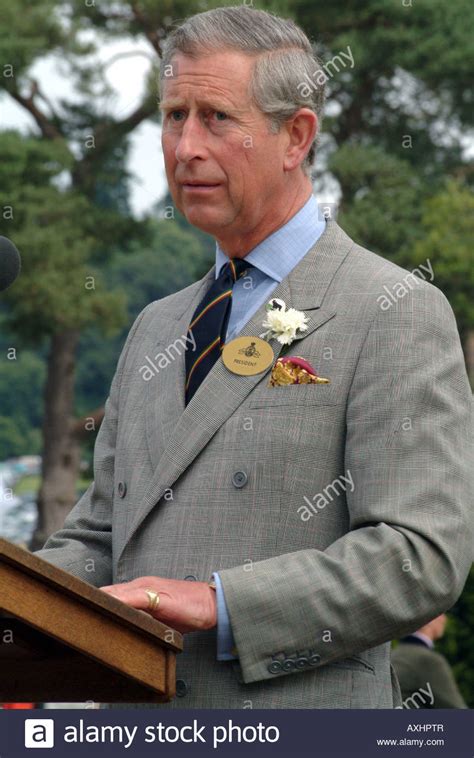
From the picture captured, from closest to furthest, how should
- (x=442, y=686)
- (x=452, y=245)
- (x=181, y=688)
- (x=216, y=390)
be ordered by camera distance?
(x=181, y=688)
(x=216, y=390)
(x=442, y=686)
(x=452, y=245)

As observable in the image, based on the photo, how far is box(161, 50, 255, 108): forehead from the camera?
269cm

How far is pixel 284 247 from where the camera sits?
2838mm

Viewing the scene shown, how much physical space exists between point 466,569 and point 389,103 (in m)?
21.5

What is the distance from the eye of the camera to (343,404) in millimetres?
2568

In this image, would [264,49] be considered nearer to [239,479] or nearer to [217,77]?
[217,77]

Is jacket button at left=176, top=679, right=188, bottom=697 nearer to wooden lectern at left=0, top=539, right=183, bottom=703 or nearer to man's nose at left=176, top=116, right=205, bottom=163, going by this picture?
wooden lectern at left=0, top=539, right=183, bottom=703

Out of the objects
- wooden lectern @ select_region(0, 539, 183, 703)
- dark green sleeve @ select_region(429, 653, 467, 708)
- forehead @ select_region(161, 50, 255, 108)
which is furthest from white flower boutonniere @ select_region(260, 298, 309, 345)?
dark green sleeve @ select_region(429, 653, 467, 708)

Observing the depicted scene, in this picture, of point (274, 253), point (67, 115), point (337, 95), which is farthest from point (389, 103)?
point (274, 253)

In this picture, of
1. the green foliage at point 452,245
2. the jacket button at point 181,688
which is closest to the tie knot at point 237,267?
the jacket button at point 181,688

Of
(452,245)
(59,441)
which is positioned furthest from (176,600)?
(59,441)

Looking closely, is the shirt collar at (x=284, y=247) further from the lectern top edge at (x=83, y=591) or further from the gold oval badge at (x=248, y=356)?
the lectern top edge at (x=83, y=591)

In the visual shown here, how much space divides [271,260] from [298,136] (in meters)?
0.24

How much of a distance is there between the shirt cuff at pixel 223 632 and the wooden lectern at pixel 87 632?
0.21m

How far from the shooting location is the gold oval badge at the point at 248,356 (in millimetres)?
2666
